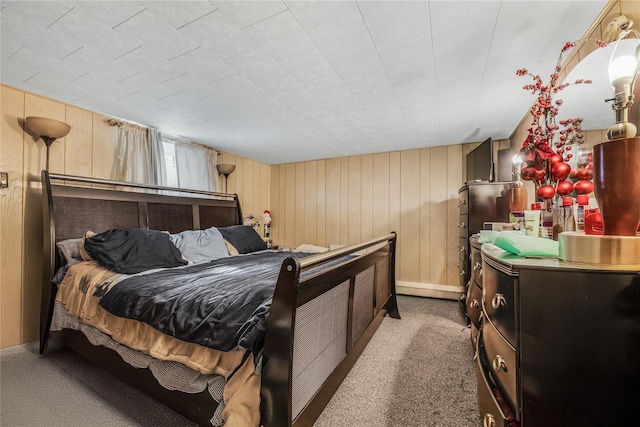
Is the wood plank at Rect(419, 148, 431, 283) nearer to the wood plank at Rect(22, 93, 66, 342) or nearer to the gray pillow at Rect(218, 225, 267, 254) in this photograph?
the gray pillow at Rect(218, 225, 267, 254)

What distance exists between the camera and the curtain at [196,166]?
359cm

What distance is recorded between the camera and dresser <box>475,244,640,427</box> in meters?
0.73

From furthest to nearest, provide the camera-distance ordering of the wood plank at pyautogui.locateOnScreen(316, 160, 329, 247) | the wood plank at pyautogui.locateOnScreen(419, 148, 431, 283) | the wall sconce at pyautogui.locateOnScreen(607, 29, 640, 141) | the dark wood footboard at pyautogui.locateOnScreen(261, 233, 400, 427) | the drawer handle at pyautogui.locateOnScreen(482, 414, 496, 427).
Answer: the wood plank at pyautogui.locateOnScreen(316, 160, 329, 247) < the wood plank at pyautogui.locateOnScreen(419, 148, 431, 283) < the dark wood footboard at pyautogui.locateOnScreen(261, 233, 400, 427) < the drawer handle at pyautogui.locateOnScreen(482, 414, 496, 427) < the wall sconce at pyautogui.locateOnScreen(607, 29, 640, 141)

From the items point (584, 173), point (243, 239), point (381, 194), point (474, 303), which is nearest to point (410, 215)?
point (381, 194)

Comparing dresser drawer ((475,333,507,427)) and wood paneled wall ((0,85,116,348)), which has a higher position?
wood paneled wall ((0,85,116,348))

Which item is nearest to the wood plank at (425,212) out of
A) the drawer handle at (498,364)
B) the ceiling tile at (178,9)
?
the drawer handle at (498,364)

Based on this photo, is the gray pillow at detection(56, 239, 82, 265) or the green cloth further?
the gray pillow at detection(56, 239, 82, 265)

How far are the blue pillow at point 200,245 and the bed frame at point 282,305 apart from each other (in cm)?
40

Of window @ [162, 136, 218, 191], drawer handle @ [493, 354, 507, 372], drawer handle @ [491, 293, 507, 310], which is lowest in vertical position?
drawer handle @ [493, 354, 507, 372]

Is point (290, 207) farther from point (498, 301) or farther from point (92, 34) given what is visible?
point (498, 301)

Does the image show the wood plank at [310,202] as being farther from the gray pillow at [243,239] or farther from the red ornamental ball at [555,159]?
the red ornamental ball at [555,159]

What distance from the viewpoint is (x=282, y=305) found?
112 centimetres

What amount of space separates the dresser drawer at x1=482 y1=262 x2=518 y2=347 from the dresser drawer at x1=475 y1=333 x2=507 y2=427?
252mm

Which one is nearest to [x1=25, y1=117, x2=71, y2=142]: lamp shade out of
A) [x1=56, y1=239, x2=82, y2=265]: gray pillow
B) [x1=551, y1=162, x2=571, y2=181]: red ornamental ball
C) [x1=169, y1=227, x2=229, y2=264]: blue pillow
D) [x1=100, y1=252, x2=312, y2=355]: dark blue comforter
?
[x1=56, y1=239, x2=82, y2=265]: gray pillow
